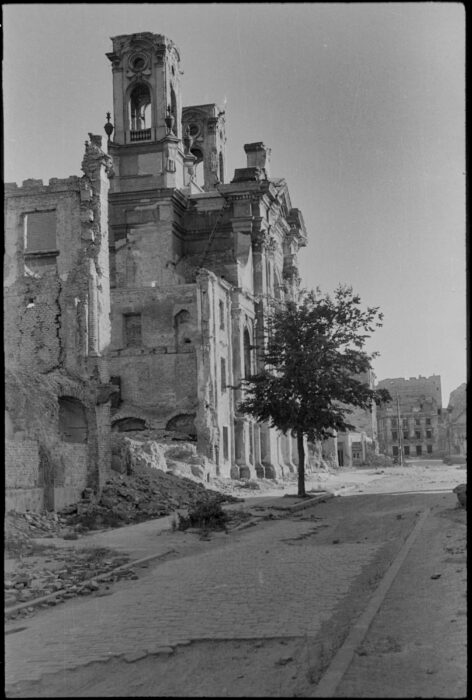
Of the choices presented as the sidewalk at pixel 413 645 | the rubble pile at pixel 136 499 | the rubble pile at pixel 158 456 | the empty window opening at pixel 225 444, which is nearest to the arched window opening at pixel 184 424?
the rubble pile at pixel 158 456

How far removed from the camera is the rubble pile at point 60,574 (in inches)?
418

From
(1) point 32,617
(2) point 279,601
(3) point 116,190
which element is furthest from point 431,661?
(3) point 116,190

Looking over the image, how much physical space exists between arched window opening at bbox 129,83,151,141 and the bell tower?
6 cm

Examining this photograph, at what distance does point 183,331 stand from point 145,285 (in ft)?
25.2

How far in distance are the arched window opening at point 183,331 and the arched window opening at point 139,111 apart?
16149mm

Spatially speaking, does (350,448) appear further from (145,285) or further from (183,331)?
(183,331)

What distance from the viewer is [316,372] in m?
29.4

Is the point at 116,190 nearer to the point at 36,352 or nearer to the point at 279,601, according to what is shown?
the point at 36,352

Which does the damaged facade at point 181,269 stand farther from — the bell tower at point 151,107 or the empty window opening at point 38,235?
the empty window opening at point 38,235

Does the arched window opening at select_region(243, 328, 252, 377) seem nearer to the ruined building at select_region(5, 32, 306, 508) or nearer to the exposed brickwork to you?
the ruined building at select_region(5, 32, 306, 508)

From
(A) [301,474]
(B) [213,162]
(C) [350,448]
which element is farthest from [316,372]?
(C) [350,448]

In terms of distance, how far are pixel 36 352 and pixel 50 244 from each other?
9.66 meters

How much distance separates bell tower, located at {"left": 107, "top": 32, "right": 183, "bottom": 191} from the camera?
5081 centimetres

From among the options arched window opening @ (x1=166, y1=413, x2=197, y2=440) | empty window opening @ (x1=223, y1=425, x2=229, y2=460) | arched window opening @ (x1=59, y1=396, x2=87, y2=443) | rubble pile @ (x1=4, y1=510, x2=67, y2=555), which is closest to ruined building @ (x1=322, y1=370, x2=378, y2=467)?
empty window opening @ (x1=223, y1=425, x2=229, y2=460)
